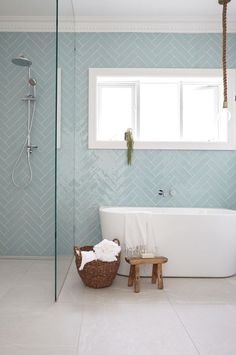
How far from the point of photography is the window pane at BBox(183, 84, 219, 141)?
423 centimetres

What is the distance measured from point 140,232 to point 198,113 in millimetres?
1986

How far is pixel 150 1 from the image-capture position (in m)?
3.57

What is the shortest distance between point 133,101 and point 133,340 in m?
3.07

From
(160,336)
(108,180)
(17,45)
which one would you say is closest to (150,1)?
(17,45)

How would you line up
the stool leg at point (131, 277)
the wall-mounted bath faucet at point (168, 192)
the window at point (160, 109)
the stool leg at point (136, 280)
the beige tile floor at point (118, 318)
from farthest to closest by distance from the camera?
the window at point (160, 109) < the wall-mounted bath faucet at point (168, 192) < the stool leg at point (131, 277) < the stool leg at point (136, 280) < the beige tile floor at point (118, 318)

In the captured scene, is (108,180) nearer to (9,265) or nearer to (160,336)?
(9,265)

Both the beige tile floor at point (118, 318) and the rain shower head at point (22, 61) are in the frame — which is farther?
the rain shower head at point (22, 61)

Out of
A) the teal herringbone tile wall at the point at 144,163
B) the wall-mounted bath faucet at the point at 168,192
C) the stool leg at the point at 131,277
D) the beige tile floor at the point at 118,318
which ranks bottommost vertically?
the beige tile floor at the point at 118,318

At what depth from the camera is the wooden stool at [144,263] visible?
2.79 metres

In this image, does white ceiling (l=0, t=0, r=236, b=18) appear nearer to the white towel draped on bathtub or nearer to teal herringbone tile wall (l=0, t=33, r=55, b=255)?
teal herringbone tile wall (l=0, t=33, r=55, b=255)

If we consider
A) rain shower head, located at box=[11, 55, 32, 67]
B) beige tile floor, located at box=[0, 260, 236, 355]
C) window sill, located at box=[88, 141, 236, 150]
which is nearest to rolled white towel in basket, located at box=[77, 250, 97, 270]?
beige tile floor, located at box=[0, 260, 236, 355]

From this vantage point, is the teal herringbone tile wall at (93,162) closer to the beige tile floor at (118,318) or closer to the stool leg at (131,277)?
the beige tile floor at (118,318)

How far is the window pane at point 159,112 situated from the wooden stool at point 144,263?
1832 millimetres

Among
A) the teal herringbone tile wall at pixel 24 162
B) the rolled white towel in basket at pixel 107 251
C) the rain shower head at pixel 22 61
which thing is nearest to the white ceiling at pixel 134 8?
the teal herringbone tile wall at pixel 24 162
